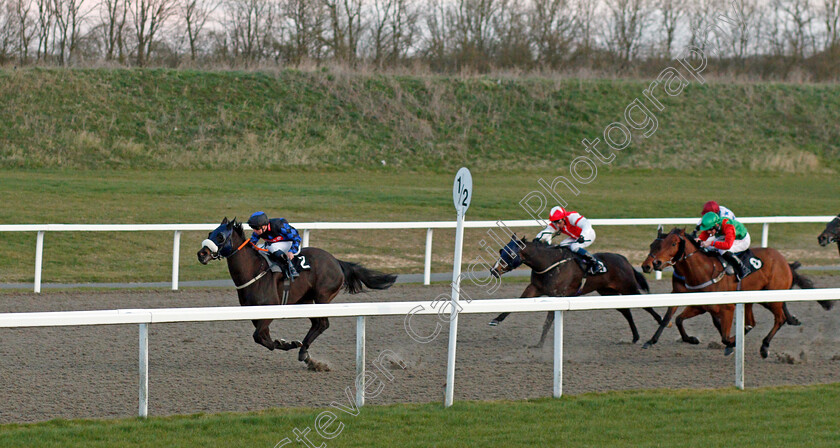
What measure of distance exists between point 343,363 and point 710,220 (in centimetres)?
349

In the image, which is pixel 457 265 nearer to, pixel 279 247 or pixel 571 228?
pixel 279 247

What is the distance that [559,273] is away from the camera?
819cm

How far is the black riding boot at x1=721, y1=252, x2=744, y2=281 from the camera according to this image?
793 cm

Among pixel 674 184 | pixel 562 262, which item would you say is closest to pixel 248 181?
pixel 674 184

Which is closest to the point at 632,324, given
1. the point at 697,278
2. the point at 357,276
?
the point at 697,278

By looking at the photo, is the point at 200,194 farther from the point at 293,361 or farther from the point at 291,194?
the point at 293,361

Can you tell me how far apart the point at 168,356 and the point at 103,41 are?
85.4ft

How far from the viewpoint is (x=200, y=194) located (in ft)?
58.8

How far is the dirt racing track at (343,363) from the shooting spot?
5574 mm

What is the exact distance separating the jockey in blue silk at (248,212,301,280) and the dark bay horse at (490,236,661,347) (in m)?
1.70

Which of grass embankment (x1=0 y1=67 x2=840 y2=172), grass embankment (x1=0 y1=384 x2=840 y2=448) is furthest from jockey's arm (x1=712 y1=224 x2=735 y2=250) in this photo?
grass embankment (x1=0 y1=67 x2=840 y2=172)

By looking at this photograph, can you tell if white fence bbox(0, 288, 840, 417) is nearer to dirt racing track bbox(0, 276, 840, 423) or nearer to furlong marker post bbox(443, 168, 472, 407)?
furlong marker post bbox(443, 168, 472, 407)

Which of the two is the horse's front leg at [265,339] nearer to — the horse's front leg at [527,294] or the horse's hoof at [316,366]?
the horse's hoof at [316,366]

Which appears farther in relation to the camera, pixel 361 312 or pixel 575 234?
pixel 575 234
